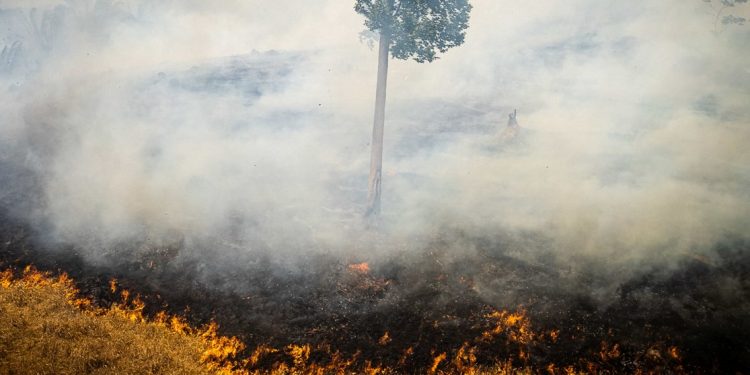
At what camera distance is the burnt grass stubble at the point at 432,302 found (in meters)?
8.44

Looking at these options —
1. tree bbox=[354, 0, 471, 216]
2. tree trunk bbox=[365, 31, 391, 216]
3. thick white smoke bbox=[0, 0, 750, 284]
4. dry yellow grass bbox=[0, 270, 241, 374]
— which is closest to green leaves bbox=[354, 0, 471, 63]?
tree bbox=[354, 0, 471, 216]

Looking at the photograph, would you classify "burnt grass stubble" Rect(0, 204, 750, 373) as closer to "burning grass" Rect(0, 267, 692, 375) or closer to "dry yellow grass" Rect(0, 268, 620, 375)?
"burning grass" Rect(0, 267, 692, 375)

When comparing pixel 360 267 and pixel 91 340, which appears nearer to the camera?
pixel 91 340

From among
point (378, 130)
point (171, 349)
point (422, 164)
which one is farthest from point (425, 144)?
point (171, 349)

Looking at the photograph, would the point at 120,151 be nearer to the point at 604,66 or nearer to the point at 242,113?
the point at 242,113

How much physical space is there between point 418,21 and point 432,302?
8.89 metres

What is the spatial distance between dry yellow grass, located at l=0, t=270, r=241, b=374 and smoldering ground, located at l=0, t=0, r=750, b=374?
72.0 inches

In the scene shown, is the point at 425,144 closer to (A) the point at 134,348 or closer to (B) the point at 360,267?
(B) the point at 360,267

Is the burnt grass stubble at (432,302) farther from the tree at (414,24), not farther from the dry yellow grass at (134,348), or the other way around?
the tree at (414,24)

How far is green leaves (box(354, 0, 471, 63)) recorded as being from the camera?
39.0ft

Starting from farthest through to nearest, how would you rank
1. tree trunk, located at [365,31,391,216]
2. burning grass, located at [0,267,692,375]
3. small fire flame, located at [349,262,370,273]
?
tree trunk, located at [365,31,391,216] → small fire flame, located at [349,262,370,273] → burning grass, located at [0,267,692,375]

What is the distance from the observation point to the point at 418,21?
11984mm

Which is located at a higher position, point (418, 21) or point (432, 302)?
point (418, 21)

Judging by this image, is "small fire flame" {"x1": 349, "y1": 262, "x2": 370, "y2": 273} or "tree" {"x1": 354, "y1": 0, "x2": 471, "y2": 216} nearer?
"small fire flame" {"x1": 349, "y1": 262, "x2": 370, "y2": 273}
